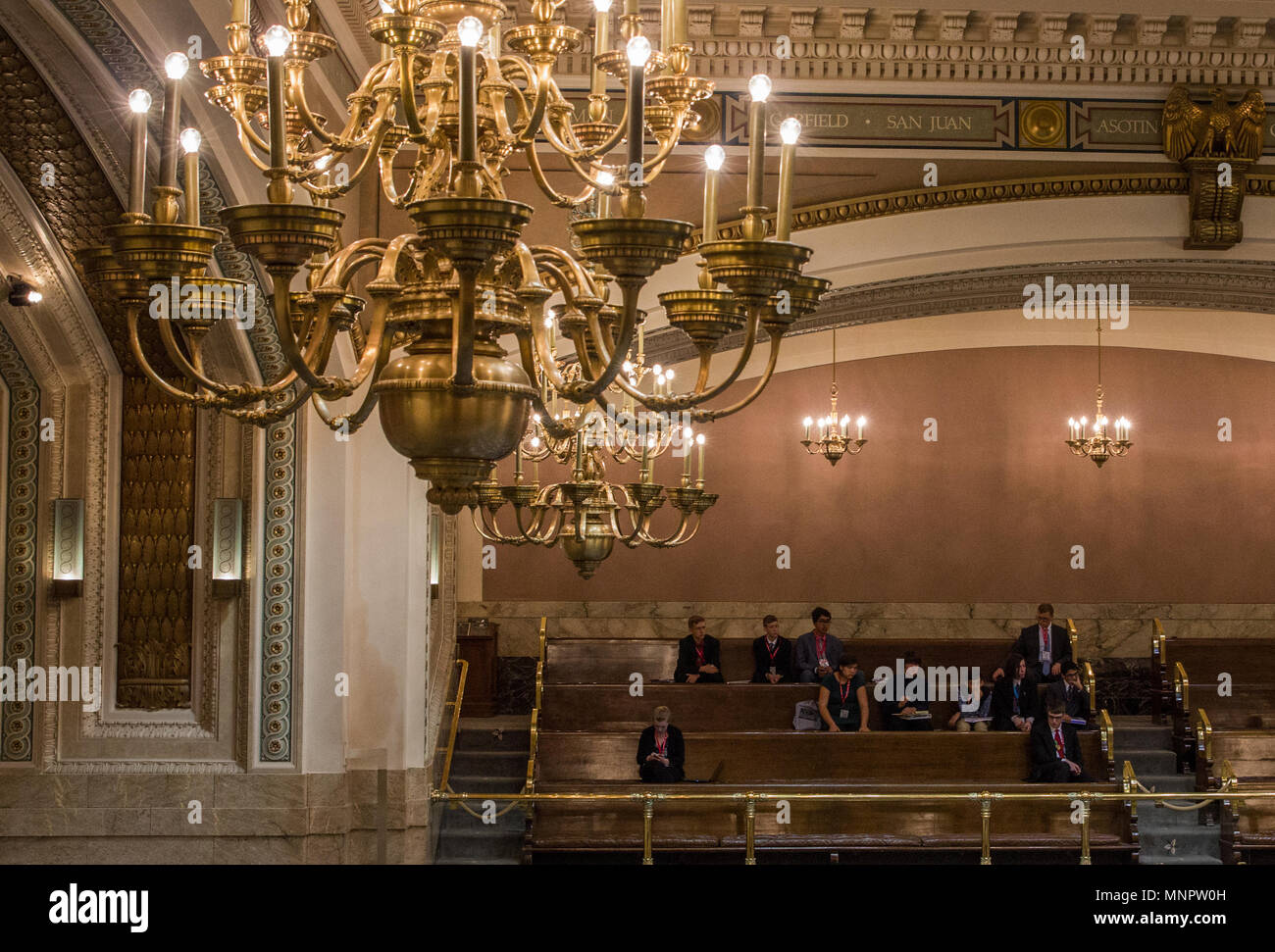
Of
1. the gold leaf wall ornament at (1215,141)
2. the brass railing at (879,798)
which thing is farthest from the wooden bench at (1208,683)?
the gold leaf wall ornament at (1215,141)

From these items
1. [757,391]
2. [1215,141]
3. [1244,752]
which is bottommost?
[1244,752]

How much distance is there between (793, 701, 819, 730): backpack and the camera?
35.9 ft

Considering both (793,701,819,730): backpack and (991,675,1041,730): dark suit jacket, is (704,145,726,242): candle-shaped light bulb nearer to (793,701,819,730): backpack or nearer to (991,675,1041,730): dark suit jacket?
(793,701,819,730): backpack

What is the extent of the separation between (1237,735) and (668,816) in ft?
14.2

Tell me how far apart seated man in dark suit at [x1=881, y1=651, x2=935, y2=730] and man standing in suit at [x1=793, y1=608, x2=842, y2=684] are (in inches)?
19.2

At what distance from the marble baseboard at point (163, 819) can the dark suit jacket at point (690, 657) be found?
4018 millimetres

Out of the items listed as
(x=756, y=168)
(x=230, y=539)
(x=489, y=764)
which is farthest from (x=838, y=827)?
(x=756, y=168)

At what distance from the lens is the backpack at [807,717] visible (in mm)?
10945

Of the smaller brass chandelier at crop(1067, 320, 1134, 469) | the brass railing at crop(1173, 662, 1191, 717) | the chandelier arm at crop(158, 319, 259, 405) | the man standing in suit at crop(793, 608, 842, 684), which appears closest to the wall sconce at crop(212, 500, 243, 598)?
the man standing in suit at crop(793, 608, 842, 684)

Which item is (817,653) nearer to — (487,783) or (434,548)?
(487,783)

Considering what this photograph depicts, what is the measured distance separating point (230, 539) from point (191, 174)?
5.44 m

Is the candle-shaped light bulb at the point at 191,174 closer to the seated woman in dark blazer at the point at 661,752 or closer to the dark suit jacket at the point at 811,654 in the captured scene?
the seated woman in dark blazer at the point at 661,752

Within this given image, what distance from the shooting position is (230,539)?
8.16 m
